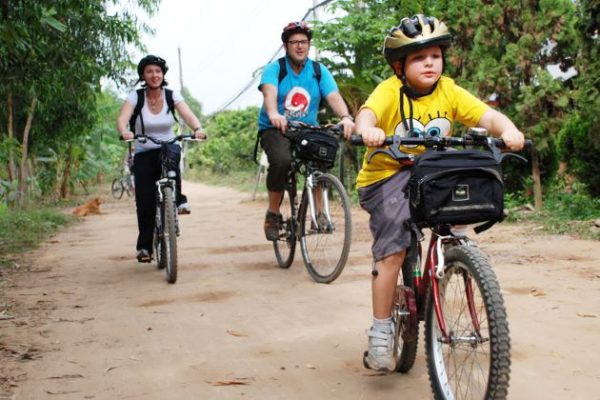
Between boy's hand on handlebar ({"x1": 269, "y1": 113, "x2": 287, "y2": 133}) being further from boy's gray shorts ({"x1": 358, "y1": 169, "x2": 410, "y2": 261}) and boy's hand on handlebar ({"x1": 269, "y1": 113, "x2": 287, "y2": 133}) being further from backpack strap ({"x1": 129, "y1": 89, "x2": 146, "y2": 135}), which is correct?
boy's gray shorts ({"x1": 358, "y1": 169, "x2": 410, "y2": 261})

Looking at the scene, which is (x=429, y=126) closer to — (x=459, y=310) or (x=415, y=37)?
(x=415, y=37)

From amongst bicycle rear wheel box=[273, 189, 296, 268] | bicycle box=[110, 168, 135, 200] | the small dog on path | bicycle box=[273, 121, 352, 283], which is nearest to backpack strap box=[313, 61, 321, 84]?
bicycle box=[273, 121, 352, 283]

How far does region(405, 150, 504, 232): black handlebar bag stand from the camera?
2828 mm

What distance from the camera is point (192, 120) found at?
23.4ft

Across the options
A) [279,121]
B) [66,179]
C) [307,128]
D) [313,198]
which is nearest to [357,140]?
[279,121]

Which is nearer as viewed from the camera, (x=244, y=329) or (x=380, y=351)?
(x=380, y=351)

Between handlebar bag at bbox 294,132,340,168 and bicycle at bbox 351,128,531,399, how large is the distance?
111 inches

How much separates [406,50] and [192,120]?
408 cm

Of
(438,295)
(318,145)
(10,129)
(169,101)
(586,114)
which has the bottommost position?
(438,295)

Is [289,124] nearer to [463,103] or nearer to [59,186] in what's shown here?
[463,103]

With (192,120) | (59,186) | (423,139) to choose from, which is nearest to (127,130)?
(192,120)

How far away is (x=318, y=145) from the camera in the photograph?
6113 millimetres

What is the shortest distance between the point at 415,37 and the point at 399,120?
1.35 feet

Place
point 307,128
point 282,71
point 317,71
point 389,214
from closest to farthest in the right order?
point 389,214
point 307,128
point 282,71
point 317,71
